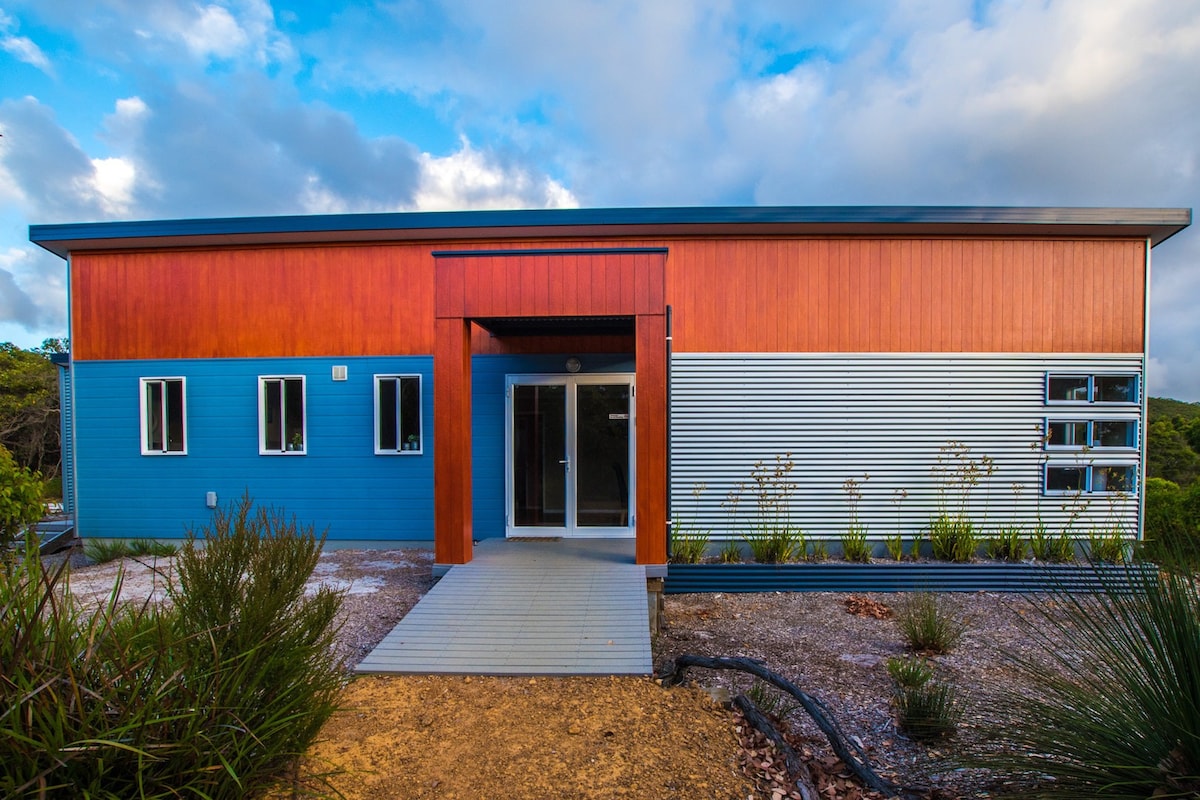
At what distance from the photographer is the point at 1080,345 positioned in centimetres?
835

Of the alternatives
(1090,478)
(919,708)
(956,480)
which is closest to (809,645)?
(919,708)

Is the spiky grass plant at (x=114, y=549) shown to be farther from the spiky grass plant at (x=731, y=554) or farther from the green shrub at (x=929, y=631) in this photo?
the green shrub at (x=929, y=631)

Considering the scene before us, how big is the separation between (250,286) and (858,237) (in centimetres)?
904

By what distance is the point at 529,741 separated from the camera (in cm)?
336

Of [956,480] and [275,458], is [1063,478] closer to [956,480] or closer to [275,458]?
[956,480]

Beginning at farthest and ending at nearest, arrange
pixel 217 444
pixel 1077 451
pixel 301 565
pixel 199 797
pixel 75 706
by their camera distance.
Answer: pixel 217 444, pixel 1077 451, pixel 301 565, pixel 199 797, pixel 75 706

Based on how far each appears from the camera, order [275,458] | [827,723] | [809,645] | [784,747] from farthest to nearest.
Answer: [275,458], [809,645], [827,723], [784,747]

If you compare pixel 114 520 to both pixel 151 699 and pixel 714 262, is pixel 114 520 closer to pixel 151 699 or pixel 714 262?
pixel 151 699

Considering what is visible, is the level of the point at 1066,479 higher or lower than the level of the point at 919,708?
higher

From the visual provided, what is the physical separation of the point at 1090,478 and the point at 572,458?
7209mm

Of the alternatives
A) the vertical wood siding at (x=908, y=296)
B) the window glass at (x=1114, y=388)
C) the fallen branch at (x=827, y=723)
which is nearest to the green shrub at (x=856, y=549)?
the vertical wood siding at (x=908, y=296)

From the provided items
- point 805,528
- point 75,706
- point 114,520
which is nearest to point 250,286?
point 114,520

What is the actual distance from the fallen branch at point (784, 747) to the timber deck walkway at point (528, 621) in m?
0.77

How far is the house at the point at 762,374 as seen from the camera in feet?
27.0
